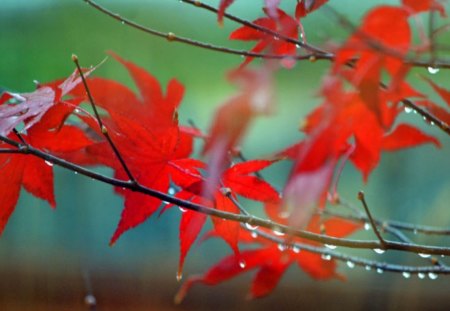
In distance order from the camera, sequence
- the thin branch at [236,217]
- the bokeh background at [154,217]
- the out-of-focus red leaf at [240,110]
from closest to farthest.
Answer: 1. the out-of-focus red leaf at [240,110]
2. the thin branch at [236,217]
3. the bokeh background at [154,217]

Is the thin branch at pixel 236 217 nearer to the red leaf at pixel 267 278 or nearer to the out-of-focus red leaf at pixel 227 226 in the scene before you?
the out-of-focus red leaf at pixel 227 226

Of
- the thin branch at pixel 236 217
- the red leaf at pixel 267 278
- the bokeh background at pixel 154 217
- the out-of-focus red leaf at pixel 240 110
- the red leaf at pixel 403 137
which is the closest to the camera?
the out-of-focus red leaf at pixel 240 110

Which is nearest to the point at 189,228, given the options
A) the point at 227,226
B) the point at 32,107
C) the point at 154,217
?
the point at 227,226

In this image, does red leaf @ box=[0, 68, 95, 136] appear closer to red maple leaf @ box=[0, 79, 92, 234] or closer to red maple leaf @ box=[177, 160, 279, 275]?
red maple leaf @ box=[0, 79, 92, 234]

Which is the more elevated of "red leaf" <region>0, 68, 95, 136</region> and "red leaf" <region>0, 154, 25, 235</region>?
"red leaf" <region>0, 68, 95, 136</region>

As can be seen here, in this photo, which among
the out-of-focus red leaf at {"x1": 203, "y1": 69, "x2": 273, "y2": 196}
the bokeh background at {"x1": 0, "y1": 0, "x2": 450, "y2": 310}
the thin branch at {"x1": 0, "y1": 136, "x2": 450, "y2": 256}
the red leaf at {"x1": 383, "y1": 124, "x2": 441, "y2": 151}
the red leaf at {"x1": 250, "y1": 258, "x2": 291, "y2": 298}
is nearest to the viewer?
the out-of-focus red leaf at {"x1": 203, "y1": 69, "x2": 273, "y2": 196}

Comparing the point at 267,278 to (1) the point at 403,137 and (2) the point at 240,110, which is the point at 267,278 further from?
(2) the point at 240,110

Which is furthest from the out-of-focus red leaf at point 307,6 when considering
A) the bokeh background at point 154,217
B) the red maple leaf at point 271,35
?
the bokeh background at point 154,217

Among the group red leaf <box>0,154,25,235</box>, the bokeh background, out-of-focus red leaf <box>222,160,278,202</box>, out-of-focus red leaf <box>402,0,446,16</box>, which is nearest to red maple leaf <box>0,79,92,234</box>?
red leaf <box>0,154,25,235</box>
